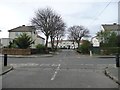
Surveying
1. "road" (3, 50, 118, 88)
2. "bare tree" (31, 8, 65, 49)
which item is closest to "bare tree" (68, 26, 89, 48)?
"bare tree" (31, 8, 65, 49)

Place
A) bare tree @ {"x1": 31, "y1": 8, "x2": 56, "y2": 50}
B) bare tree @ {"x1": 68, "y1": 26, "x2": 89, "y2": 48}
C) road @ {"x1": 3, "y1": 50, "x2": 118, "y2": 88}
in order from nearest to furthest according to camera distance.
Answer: road @ {"x1": 3, "y1": 50, "x2": 118, "y2": 88} < bare tree @ {"x1": 31, "y1": 8, "x2": 56, "y2": 50} < bare tree @ {"x1": 68, "y1": 26, "x2": 89, "y2": 48}

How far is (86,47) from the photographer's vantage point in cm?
5519

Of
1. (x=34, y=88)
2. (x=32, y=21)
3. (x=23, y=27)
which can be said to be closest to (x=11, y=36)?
(x=23, y=27)

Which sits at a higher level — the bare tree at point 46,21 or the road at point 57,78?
the bare tree at point 46,21

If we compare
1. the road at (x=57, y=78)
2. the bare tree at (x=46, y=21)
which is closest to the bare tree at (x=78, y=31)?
the bare tree at (x=46, y=21)

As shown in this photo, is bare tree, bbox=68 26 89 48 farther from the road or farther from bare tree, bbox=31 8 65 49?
the road

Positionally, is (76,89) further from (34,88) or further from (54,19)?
(54,19)

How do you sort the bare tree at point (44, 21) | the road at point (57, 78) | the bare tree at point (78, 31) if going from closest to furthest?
the road at point (57, 78) → the bare tree at point (44, 21) → the bare tree at point (78, 31)

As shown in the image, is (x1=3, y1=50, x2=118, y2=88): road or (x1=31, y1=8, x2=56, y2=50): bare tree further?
(x1=31, y1=8, x2=56, y2=50): bare tree

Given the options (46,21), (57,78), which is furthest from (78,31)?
(57,78)

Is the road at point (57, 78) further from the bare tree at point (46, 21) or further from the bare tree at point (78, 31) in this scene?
the bare tree at point (78, 31)

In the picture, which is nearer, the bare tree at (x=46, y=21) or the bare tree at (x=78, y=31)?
the bare tree at (x=46, y=21)

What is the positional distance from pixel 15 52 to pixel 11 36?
47039 mm

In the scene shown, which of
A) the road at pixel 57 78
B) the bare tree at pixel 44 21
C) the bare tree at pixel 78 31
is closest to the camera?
the road at pixel 57 78
